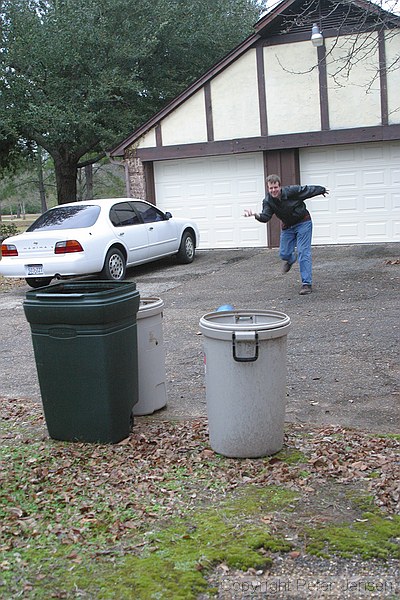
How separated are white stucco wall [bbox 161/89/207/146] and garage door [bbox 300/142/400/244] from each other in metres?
2.52

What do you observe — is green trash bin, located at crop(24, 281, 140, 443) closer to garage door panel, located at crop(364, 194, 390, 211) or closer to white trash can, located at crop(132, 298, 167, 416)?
white trash can, located at crop(132, 298, 167, 416)

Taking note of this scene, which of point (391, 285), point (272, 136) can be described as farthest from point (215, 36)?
point (391, 285)

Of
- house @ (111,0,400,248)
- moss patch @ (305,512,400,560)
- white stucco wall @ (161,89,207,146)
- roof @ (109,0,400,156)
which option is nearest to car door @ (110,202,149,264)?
house @ (111,0,400,248)

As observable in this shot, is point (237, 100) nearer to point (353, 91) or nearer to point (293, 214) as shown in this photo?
point (353, 91)

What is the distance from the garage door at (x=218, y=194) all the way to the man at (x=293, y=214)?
6783 mm

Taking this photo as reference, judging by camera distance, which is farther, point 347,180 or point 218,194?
point 218,194

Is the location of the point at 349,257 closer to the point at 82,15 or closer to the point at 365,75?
the point at 365,75

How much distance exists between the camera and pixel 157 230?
49.6 feet

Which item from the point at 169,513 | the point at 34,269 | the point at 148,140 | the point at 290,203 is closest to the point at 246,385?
the point at 169,513

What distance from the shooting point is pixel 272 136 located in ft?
57.5

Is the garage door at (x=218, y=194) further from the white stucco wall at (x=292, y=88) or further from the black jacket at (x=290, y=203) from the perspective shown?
the black jacket at (x=290, y=203)

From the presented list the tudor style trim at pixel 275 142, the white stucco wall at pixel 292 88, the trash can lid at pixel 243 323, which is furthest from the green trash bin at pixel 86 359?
→ the white stucco wall at pixel 292 88

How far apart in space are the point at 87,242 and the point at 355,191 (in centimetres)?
718

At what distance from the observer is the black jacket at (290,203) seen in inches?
428
